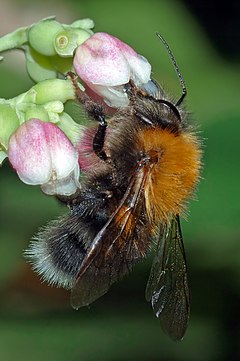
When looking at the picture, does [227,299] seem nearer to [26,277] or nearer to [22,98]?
[26,277]

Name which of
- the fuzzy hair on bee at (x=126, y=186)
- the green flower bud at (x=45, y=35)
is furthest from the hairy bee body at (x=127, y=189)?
the green flower bud at (x=45, y=35)

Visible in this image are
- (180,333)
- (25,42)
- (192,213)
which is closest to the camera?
(180,333)

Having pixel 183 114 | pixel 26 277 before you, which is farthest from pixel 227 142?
pixel 183 114

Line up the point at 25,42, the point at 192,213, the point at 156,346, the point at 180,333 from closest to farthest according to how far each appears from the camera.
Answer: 1. the point at 180,333
2. the point at 25,42
3. the point at 192,213
4. the point at 156,346

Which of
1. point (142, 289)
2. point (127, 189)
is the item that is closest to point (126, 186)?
point (127, 189)

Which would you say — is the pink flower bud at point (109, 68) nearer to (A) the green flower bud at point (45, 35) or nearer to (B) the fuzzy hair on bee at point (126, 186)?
(B) the fuzzy hair on bee at point (126, 186)

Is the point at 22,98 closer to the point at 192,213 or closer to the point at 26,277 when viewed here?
the point at 192,213

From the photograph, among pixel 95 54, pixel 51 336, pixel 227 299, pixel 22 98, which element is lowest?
pixel 51 336

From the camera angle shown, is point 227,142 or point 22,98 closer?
point 22,98

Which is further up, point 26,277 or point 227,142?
point 227,142
